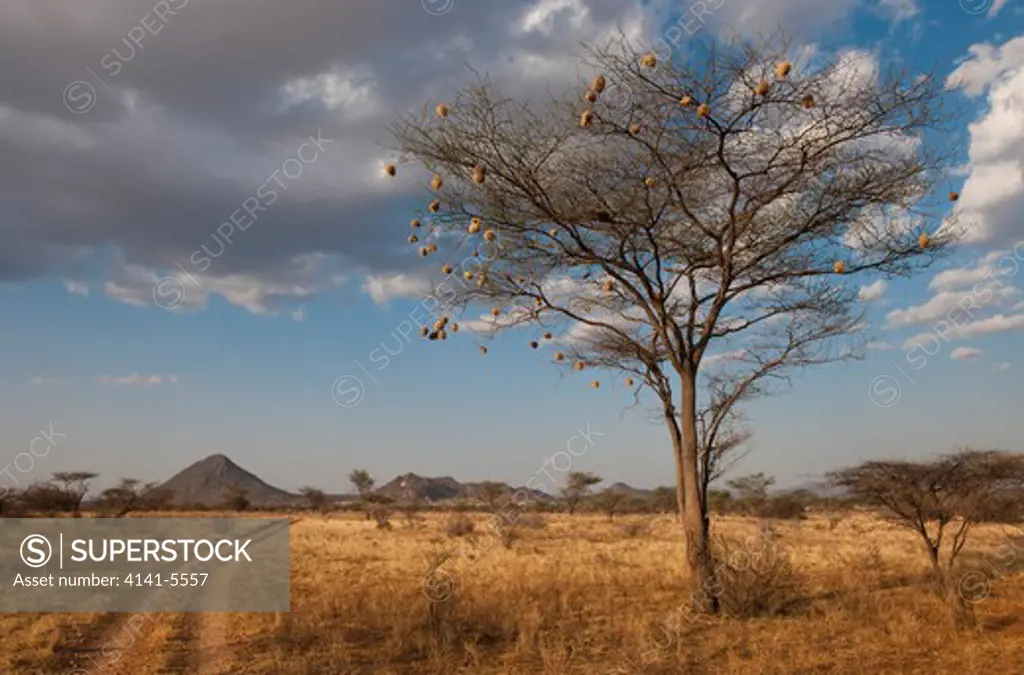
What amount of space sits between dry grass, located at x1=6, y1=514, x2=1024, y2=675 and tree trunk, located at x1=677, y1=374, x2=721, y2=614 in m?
0.33

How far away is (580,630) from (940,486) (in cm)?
655

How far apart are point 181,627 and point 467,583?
633 centimetres

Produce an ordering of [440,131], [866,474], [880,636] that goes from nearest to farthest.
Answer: [880,636] → [440,131] → [866,474]

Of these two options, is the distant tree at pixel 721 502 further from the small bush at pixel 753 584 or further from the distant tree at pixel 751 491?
the small bush at pixel 753 584

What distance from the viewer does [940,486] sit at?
12.2 m

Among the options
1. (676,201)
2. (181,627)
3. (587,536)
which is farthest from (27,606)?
(587,536)

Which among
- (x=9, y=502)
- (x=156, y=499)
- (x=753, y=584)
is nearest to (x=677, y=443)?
(x=753, y=584)

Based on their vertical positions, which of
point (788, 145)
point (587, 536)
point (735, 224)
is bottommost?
point (587, 536)

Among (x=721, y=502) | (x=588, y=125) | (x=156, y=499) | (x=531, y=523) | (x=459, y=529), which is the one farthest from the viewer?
(x=156, y=499)

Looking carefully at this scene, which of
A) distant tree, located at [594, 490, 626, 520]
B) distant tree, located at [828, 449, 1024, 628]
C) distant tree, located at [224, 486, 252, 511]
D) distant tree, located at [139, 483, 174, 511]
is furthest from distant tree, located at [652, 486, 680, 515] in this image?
distant tree, located at [828, 449, 1024, 628]

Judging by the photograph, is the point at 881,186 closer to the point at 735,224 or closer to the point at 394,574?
the point at 735,224

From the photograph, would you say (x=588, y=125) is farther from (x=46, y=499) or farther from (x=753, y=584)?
(x=46, y=499)

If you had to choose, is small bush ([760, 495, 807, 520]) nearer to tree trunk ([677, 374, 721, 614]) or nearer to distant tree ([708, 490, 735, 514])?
distant tree ([708, 490, 735, 514])

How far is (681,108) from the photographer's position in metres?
9.73
